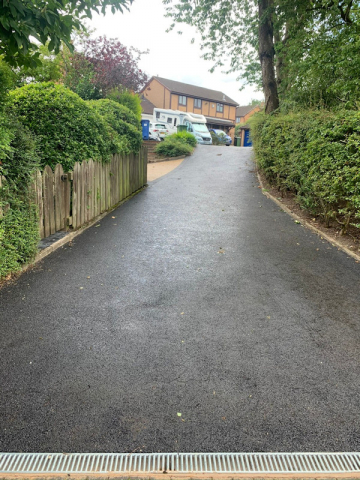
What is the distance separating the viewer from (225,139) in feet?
Answer: 119

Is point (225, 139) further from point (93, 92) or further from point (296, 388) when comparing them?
point (296, 388)

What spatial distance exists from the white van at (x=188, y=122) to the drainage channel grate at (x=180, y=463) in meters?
29.9

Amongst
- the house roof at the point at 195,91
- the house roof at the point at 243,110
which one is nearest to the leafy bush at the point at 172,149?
the house roof at the point at 195,91

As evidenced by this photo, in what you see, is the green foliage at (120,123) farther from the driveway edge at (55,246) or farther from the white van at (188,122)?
the white van at (188,122)

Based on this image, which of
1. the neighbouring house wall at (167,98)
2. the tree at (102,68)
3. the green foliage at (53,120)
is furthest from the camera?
the neighbouring house wall at (167,98)

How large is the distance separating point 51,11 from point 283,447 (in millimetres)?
4226

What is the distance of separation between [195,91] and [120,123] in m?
47.8

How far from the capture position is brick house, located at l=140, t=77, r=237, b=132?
48688 mm

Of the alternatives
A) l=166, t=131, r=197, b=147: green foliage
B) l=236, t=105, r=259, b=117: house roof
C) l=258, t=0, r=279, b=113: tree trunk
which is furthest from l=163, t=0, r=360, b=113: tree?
l=236, t=105, r=259, b=117: house roof

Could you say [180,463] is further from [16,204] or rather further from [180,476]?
[16,204]

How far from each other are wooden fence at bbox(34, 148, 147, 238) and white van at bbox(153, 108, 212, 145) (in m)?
22.3

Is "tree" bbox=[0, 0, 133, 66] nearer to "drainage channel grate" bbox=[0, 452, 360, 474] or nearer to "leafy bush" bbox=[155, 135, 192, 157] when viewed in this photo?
"drainage channel grate" bbox=[0, 452, 360, 474]

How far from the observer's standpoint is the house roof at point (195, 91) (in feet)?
162

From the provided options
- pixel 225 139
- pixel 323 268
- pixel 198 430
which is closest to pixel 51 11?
pixel 198 430
